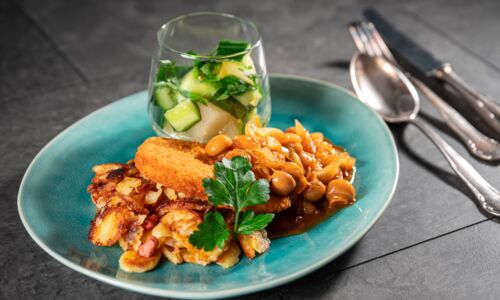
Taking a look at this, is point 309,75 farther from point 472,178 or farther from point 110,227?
point 110,227

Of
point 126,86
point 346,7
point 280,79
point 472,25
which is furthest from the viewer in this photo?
point 346,7

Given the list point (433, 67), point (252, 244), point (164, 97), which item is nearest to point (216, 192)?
point (252, 244)

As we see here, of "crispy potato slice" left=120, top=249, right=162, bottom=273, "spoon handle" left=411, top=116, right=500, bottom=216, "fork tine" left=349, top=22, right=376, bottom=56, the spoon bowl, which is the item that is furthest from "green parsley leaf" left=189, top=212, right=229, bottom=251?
"fork tine" left=349, top=22, right=376, bottom=56

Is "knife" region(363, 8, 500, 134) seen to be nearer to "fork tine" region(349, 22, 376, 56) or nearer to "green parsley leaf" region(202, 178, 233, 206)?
"fork tine" region(349, 22, 376, 56)

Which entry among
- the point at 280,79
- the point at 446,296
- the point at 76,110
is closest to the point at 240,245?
the point at 446,296

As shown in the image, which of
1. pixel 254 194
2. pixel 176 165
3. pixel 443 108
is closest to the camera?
pixel 254 194

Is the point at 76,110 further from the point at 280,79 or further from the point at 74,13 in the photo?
the point at 74,13
